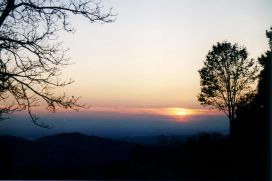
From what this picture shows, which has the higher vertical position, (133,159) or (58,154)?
(133,159)

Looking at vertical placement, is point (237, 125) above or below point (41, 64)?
below

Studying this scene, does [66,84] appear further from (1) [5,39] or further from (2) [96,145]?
(2) [96,145]

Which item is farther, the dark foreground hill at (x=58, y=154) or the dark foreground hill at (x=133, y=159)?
the dark foreground hill at (x=58, y=154)

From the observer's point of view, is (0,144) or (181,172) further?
(0,144)

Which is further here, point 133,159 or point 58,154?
point 58,154

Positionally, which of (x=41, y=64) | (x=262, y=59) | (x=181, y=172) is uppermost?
(x=262, y=59)

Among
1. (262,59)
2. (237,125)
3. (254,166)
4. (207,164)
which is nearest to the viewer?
(254,166)

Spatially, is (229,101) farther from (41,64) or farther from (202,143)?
(41,64)

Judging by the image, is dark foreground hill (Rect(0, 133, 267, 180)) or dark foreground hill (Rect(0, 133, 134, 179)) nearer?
dark foreground hill (Rect(0, 133, 267, 180))

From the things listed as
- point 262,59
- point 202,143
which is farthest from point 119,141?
point 262,59

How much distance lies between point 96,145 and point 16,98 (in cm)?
1603

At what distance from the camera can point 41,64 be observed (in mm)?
8445

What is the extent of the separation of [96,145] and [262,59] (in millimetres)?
11389

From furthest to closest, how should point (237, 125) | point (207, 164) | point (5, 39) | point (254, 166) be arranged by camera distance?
1. point (237, 125)
2. point (207, 164)
3. point (254, 166)
4. point (5, 39)
